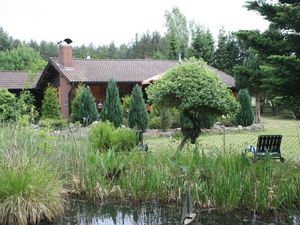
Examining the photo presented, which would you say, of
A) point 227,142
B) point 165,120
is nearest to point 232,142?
point 227,142

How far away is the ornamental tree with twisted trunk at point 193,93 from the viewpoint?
34.0 feet

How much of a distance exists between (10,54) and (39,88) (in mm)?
26620

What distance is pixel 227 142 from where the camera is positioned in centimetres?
1496

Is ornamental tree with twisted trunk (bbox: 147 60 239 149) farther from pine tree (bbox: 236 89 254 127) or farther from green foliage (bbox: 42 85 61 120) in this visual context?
green foliage (bbox: 42 85 61 120)

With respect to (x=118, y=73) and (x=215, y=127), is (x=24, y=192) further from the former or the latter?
(x=118, y=73)

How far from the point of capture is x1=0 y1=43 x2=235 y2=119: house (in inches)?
1016

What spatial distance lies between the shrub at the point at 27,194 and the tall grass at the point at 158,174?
0.12ft

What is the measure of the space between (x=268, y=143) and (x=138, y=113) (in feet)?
30.6

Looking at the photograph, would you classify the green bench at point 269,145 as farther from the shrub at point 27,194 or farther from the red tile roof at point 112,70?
the red tile roof at point 112,70

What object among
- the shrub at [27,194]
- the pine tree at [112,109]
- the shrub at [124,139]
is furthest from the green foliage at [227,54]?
the shrub at [27,194]

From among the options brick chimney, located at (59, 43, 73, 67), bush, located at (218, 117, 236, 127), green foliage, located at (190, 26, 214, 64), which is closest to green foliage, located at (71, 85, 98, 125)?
brick chimney, located at (59, 43, 73, 67)

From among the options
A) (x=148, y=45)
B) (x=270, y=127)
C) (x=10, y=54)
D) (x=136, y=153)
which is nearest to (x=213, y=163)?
(x=136, y=153)

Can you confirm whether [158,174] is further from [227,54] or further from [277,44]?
[227,54]

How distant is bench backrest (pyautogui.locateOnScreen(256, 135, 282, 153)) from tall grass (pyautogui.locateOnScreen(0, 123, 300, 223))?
3.33 m
